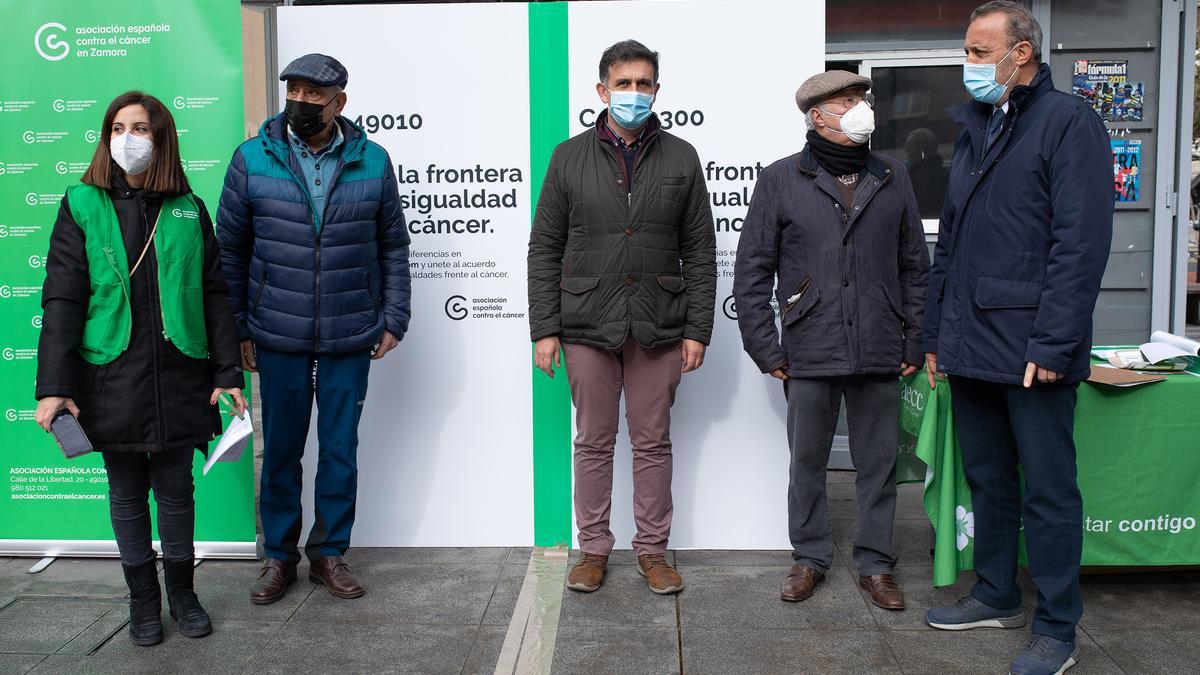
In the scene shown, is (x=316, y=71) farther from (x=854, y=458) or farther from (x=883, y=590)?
(x=883, y=590)

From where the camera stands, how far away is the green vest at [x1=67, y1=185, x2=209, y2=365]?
135 inches

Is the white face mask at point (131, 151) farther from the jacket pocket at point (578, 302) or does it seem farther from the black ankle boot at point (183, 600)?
the jacket pocket at point (578, 302)

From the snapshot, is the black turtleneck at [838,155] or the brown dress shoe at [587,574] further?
the brown dress shoe at [587,574]

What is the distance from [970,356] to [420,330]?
7.41ft

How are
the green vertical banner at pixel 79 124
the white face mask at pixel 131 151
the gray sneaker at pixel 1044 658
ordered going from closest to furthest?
the gray sneaker at pixel 1044 658 < the white face mask at pixel 131 151 < the green vertical banner at pixel 79 124

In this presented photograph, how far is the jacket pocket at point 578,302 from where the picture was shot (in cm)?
398

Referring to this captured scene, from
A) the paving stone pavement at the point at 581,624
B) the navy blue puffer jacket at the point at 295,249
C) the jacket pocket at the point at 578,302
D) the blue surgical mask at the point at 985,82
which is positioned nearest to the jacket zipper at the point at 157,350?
the navy blue puffer jacket at the point at 295,249

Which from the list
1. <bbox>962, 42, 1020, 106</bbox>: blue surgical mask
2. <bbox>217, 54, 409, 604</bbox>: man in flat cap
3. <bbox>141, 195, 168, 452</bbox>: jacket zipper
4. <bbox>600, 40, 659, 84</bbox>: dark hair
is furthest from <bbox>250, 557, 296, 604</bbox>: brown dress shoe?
<bbox>962, 42, 1020, 106</bbox>: blue surgical mask

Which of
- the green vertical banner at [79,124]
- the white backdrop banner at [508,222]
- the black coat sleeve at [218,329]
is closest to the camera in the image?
the black coat sleeve at [218,329]

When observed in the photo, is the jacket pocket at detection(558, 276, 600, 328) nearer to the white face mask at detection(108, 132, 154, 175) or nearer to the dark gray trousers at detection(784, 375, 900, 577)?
the dark gray trousers at detection(784, 375, 900, 577)

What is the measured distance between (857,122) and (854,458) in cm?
125

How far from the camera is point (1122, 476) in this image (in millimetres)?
3820

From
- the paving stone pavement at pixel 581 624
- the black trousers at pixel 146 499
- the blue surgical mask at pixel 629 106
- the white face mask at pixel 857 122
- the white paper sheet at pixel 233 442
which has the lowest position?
the paving stone pavement at pixel 581 624

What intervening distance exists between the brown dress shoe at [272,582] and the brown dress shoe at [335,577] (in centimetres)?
9
